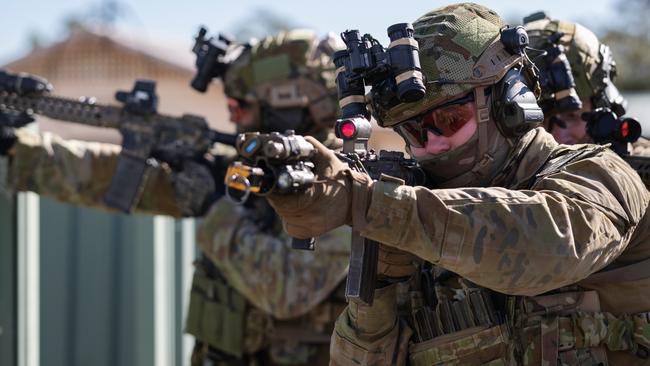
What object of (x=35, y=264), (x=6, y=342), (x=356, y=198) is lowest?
(x=6, y=342)

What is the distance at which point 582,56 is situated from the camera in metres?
4.16

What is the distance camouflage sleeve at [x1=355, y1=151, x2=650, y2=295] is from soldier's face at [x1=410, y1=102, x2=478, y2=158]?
0.48 meters

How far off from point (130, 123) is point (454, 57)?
2933 mm

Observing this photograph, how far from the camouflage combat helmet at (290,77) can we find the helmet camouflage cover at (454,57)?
2141 millimetres

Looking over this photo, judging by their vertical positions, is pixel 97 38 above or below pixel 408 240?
above

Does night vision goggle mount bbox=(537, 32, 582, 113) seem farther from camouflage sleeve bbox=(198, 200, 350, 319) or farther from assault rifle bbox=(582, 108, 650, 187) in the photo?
camouflage sleeve bbox=(198, 200, 350, 319)

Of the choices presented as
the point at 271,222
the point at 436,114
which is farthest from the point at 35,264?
the point at 436,114

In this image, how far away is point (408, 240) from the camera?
2121 millimetres

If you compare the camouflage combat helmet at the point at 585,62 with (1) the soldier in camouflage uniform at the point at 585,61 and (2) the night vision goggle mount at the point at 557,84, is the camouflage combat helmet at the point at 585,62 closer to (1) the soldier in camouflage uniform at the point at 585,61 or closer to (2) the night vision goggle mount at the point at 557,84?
(1) the soldier in camouflage uniform at the point at 585,61

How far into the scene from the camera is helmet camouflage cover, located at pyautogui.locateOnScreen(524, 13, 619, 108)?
13.6ft

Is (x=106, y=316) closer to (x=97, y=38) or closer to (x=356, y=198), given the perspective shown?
(x=356, y=198)

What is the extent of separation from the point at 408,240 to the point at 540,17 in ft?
8.09

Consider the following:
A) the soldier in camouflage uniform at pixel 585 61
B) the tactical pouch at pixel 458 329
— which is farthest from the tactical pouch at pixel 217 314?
the tactical pouch at pixel 458 329

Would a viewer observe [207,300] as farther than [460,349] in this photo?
Yes
